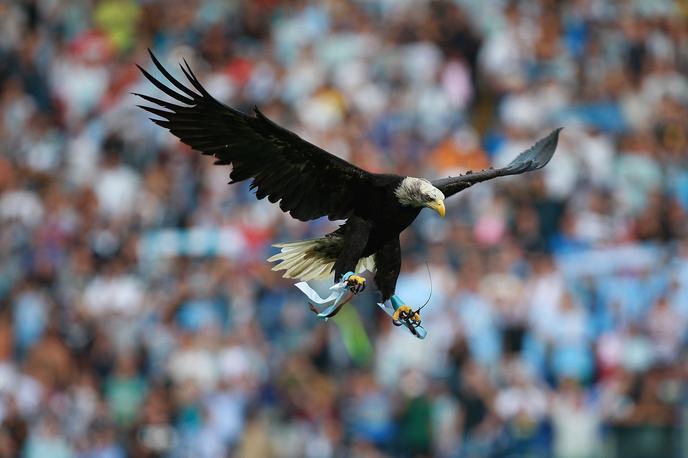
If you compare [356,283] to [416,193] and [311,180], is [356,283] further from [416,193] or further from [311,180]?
[311,180]

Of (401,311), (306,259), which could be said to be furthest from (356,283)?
(306,259)

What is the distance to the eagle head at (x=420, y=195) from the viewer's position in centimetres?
712

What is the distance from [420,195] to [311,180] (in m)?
0.68

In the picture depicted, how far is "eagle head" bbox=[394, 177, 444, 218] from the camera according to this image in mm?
7117

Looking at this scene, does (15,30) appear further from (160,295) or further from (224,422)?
(224,422)

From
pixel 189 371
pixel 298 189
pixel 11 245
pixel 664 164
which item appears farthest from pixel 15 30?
pixel 298 189

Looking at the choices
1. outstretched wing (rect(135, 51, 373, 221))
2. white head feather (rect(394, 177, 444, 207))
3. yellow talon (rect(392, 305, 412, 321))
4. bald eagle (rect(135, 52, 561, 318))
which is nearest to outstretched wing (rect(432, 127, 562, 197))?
bald eagle (rect(135, 52, 561, 318))

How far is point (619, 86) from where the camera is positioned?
1609 centimetres

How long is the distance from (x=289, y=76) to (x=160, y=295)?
3350 mm

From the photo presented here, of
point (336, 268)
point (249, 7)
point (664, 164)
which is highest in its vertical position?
point (249, 7)

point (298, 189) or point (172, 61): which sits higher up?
point (172, 61)

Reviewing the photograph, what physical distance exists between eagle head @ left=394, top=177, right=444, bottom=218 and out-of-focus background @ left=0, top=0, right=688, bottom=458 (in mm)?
6048

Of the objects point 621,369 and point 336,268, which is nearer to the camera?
point 336,268

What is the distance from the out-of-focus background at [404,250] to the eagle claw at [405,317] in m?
6.01
